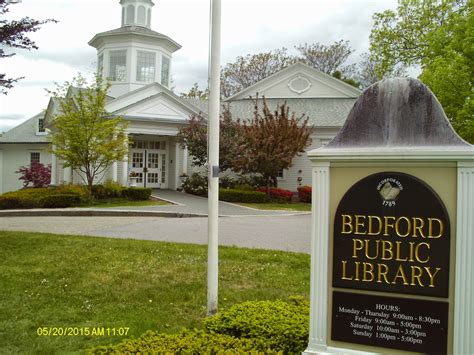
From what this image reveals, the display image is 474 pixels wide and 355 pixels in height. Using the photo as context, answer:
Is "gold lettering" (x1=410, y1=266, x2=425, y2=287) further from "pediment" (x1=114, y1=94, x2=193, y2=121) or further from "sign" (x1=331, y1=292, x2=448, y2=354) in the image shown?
"pediment" (x1=114, y1=94, x2=193, y2=121)

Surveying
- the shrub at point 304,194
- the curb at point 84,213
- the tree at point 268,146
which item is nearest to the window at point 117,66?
the tree at point 268,146

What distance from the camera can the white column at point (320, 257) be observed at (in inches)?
157

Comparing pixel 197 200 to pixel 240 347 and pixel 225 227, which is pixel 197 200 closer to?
pixel 225 227

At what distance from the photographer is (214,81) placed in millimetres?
5789

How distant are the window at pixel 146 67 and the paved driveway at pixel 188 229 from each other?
49.4 ft

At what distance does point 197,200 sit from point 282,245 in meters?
13.5

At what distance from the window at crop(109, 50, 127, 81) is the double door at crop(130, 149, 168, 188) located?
498 centimetres

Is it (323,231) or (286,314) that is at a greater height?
(323,231)

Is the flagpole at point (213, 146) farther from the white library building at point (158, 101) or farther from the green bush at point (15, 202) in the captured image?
the white library building at point (158, 101)

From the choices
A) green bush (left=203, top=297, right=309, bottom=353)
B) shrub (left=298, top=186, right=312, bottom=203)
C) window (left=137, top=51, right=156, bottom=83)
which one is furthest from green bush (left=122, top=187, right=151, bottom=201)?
green bush (left=203, top=297, right=309, bottom=353)

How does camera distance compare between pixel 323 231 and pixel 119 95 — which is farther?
pixel 119 95

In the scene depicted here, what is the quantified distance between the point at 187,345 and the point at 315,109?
29.2m

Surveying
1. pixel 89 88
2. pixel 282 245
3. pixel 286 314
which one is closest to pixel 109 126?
pixel 89 88

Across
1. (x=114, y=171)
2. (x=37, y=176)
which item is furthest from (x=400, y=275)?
(x=37, y=176)
